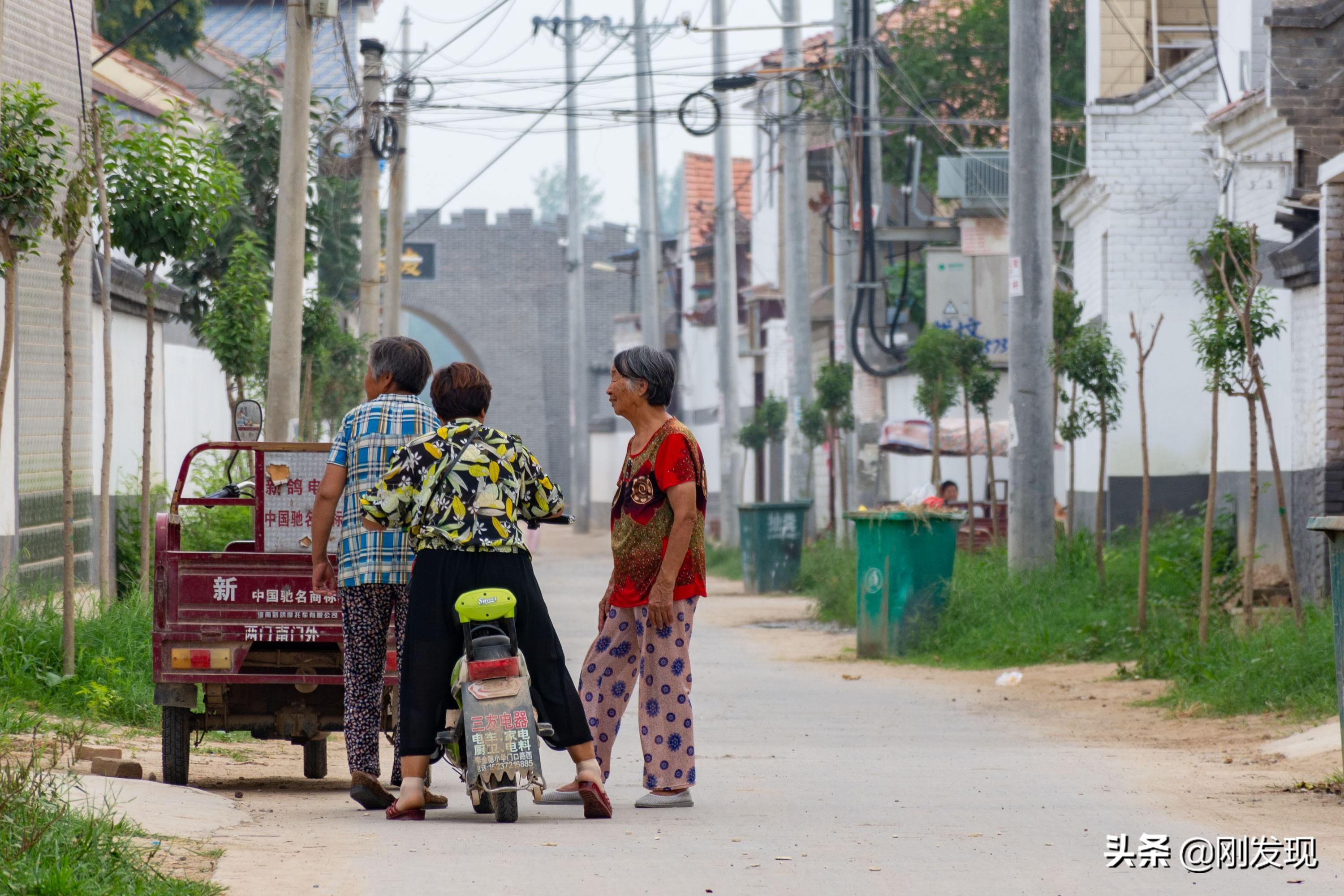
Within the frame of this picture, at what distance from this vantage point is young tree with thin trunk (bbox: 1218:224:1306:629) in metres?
11.0

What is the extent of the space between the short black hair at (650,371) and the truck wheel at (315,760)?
96.6 inches

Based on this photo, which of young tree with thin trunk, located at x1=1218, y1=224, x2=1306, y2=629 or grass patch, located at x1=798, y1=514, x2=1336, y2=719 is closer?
grass patch, located at x1=798, y1=514, x2=1336, y2=719

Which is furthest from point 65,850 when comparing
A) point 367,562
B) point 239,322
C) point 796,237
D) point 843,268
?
point 796,237

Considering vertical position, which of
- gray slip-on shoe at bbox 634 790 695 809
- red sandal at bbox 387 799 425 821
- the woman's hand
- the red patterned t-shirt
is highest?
the red patterned t-shirt

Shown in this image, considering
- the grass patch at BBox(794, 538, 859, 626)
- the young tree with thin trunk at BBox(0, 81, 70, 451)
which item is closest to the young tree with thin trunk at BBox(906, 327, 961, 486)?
the grass patch at BBox(794, 538, 859, 626)

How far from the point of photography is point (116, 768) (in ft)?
23.9

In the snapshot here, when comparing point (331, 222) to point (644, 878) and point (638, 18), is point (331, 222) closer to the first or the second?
point (638, 18)

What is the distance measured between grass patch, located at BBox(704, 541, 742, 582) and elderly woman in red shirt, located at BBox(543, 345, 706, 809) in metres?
20.3

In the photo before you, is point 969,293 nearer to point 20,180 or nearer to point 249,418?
point 20,180

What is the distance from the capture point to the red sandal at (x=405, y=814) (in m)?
6.43

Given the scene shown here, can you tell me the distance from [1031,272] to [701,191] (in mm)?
37758

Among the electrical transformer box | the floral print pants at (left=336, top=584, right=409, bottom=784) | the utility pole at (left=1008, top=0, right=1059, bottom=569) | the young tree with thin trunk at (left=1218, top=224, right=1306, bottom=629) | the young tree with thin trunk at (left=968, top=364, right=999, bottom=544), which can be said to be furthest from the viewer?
the electrical transformer box

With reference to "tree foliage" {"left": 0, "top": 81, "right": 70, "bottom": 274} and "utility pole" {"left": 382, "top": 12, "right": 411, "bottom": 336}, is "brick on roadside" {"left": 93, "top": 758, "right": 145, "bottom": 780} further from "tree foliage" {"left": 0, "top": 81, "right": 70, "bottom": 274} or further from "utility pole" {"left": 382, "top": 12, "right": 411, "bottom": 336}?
"utility pole" {"left": 382, "top": 12, "right": 411, "bottom": 336}

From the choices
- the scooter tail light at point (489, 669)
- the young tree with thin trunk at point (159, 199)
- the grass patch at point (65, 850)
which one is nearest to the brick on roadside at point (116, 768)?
the grass patch at point (65, 850)
